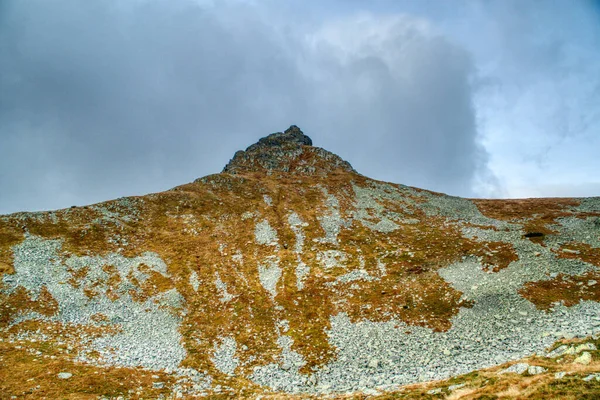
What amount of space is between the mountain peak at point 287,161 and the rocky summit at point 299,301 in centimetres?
3916

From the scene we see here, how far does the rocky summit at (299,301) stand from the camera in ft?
82.5

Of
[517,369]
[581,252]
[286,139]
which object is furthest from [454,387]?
[286,139]

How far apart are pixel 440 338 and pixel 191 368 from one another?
23.6 m

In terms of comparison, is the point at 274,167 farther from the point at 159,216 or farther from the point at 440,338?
the point at 440,338

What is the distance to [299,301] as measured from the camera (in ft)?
139

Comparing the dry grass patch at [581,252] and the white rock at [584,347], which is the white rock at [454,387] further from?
the dry grass patch at [581,252]

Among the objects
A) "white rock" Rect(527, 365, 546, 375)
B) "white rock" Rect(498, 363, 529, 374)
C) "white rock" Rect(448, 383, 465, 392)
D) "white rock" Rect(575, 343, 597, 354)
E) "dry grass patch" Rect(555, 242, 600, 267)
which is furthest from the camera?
"dry grass patch" Rect(555, 242, 600, 267)

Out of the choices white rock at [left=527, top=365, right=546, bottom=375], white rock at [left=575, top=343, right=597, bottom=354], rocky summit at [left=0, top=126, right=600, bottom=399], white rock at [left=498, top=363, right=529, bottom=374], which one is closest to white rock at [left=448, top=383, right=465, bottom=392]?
rocky summit at [left=0, top=126, right=600, bottom=399]

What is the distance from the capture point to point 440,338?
31.5 meters

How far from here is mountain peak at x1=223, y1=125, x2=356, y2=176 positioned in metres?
112

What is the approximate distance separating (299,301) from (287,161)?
262 feet

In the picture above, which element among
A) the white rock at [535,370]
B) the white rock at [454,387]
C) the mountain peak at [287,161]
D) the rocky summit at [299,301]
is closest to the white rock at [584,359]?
the rocky summit at [299,301]

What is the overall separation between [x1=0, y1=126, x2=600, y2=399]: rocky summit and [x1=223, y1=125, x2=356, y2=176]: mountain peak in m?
39.2

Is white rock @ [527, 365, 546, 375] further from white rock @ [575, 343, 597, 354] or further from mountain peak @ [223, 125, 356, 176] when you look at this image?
mountain peak @ [223, 125, 356, 176]
